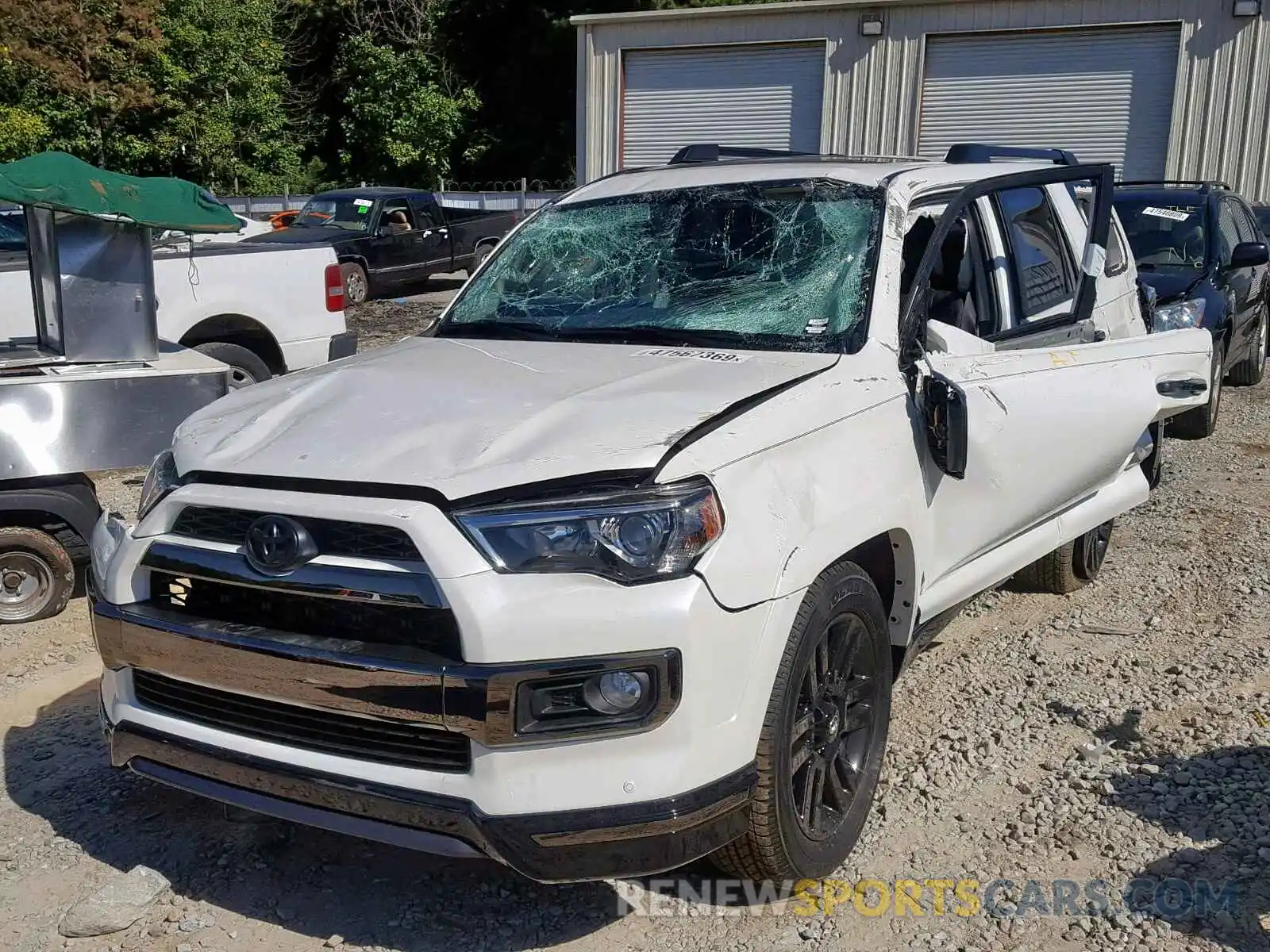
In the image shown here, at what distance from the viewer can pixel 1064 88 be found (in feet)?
64.5

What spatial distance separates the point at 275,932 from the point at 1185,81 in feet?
63.5

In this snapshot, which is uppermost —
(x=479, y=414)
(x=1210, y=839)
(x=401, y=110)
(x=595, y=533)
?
(x=401, y=110)

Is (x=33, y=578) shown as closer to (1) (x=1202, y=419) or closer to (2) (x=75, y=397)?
(2) (x=75, y=397)

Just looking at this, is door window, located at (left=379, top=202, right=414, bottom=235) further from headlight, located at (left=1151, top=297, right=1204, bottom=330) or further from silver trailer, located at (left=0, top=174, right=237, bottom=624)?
silver trailer, located at (left=0, top=174, right=237, bottom=624)

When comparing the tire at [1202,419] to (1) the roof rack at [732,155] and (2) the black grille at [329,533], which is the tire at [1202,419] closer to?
(1) the roof rack at [732,155]

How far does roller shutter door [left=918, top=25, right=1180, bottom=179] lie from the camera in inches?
755

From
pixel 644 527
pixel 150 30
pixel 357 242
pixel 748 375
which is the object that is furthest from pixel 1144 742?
pixel 150 30

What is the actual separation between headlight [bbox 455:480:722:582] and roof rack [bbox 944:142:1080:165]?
3.13 m

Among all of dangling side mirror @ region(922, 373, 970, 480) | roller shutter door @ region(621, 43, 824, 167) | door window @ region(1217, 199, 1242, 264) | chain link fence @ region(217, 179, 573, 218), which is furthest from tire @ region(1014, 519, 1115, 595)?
chain link fence @ region(217, 179, 573, 218)

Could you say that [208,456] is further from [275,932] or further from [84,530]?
[84,530]

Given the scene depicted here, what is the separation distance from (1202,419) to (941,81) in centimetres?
1272

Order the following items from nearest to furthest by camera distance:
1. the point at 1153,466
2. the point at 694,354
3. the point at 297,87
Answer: the point at 694,354
the point at 1153,466
the point at 297,87

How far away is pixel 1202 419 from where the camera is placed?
9062mm

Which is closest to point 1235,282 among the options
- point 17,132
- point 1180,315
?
point 1180,315
